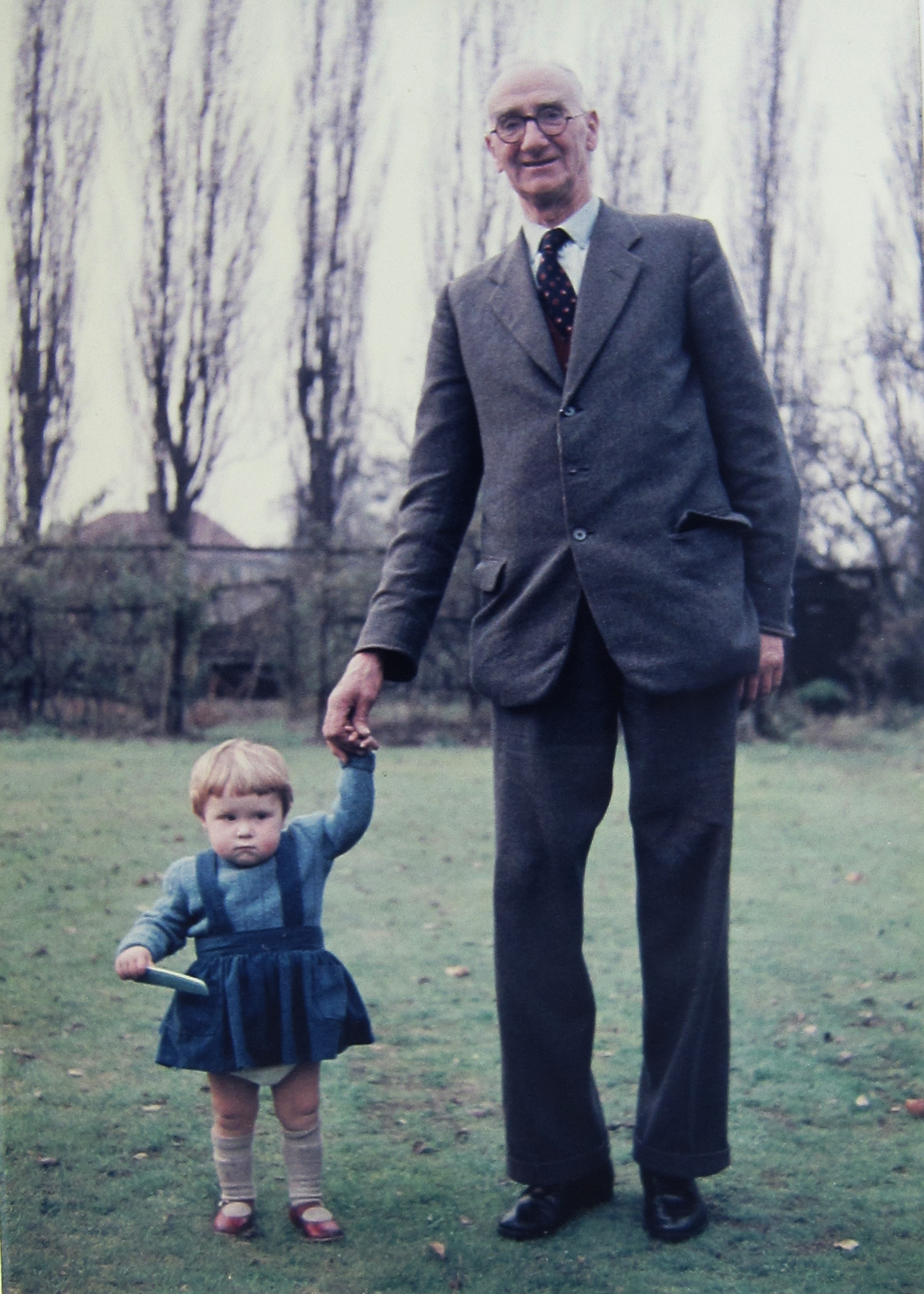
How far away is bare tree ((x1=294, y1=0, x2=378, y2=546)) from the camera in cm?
275

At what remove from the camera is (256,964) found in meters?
2.16

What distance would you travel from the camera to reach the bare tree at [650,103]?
2.61 m

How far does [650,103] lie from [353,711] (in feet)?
5.42

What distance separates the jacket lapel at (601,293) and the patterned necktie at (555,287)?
4cm

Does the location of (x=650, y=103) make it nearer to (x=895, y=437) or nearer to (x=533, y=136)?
(x=533, y=136)

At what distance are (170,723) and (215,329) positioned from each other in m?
1.50

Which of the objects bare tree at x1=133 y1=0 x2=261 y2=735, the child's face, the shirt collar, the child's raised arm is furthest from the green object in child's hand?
bare tree at x1=133 y1=0 x2=261 y2=735

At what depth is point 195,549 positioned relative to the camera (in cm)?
427

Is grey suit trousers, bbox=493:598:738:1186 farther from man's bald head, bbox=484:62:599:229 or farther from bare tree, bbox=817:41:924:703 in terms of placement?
bare tree, bbox=817:41:924:703

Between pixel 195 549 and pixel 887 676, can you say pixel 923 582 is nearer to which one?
pixel 887 676

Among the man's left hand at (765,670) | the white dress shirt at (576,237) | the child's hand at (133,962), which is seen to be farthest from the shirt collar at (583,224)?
the child's hand at (133,962)

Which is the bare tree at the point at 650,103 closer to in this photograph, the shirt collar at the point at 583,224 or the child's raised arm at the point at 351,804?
the shirt collar at the point at 583,224

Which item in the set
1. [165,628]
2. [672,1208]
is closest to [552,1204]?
[672,1208]

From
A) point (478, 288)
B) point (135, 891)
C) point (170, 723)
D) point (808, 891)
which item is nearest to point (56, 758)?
point (135, 891)
